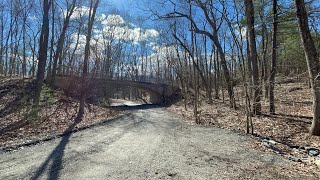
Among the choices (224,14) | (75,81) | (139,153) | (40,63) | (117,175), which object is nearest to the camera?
(117,175)

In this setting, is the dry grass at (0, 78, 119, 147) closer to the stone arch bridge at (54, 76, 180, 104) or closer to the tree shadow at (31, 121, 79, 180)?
the tree shadow at (31, 121, 79, 180)

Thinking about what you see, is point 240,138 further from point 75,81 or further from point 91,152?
point 75,81

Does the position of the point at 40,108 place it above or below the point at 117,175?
above

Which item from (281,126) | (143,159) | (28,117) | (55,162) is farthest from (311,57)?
(28,117)

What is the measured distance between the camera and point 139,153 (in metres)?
6.18

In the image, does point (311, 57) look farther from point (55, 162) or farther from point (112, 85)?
point (112, 85)

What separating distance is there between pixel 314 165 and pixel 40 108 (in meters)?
12.6

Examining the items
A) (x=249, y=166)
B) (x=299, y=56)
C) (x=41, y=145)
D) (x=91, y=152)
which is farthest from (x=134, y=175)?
(x=299, y=56)

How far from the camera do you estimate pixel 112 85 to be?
101ft

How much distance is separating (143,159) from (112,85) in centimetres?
2605

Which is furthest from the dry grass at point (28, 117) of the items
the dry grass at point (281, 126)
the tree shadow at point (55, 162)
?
the dry grass at point (281, 126)

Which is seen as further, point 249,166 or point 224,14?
point 224,14

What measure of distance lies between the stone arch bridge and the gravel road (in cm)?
1264

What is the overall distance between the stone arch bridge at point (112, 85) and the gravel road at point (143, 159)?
1264cm
